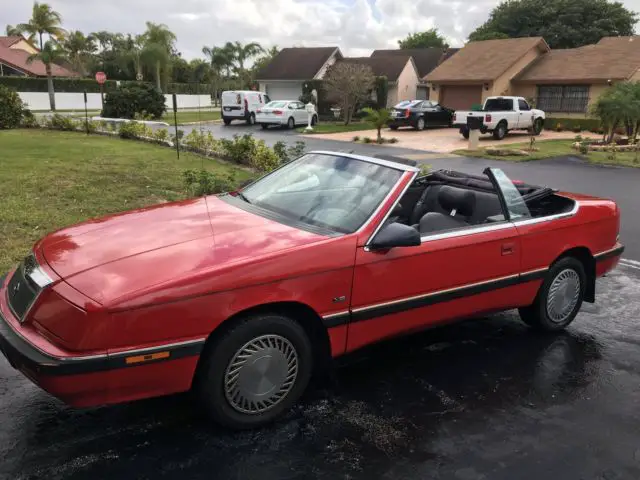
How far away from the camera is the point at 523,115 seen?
84.2ft

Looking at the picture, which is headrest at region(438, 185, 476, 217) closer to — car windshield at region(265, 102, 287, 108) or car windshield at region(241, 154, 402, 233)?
car windshield at region(241, 154, 402, 233)

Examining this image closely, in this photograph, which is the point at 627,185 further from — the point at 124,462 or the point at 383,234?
the point at 124,462

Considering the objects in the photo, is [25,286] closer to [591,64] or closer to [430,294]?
[430,294]

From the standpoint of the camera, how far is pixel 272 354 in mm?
3084

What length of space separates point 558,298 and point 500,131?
21.5 meters

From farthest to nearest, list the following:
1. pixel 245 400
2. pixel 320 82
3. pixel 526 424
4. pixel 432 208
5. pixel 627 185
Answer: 1. pixel 320 82
2. pixel 627 185
3. pixel 432 208
4. pixel 526 424
5. pixel 245 400


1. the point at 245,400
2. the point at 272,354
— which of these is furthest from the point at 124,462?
the point at 272,354

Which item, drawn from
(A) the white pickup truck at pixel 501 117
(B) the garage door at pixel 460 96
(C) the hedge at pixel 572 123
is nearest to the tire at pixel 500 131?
(A) the white pickup truck at pixel 501 117

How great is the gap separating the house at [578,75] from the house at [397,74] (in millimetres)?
10862

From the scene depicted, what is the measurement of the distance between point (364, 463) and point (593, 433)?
1.44 meters

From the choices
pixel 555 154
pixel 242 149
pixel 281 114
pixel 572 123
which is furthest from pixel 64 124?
pixel 572 123

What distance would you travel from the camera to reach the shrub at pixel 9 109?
69.1 ft

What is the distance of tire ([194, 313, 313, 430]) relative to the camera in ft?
9.53

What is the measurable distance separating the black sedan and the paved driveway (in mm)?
373
